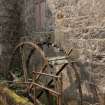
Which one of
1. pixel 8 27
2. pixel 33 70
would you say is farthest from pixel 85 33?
pixel 8 27

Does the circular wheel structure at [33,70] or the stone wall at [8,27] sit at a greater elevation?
the stone wall at [8,27]

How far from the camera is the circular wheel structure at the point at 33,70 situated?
5.36 metres

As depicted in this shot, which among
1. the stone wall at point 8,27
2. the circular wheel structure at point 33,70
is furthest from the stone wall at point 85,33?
the stone wall at point 8,27

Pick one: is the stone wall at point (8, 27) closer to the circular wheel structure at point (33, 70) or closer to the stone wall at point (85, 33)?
the circular wheel structure at point (33, 70)

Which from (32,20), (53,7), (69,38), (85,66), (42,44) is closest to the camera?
(85,66)

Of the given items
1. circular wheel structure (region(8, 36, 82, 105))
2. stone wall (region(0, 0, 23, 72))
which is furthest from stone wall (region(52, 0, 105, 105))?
stone wall (region(0, 0, 23, 72))

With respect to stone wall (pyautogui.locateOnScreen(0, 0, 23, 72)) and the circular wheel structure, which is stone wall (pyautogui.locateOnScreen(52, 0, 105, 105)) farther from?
stone wall (pyautogui.locateOnScreen(0, 0, 23, 72))

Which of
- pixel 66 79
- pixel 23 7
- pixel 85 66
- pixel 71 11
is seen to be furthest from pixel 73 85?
pixel 23 7

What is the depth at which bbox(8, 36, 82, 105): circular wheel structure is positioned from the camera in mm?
5359

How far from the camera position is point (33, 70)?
7.02 meters

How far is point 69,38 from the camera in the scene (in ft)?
17.8

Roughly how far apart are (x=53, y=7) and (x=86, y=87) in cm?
187

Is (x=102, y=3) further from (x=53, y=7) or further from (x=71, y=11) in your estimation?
(x=53, y=7)

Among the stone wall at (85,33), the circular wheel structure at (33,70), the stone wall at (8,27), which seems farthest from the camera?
the stone wall at (8,27)
